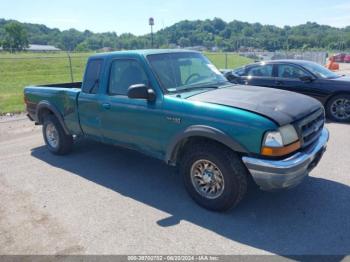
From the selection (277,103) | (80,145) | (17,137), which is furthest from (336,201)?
(17,137)

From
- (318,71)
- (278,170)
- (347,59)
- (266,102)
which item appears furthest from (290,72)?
(347,59)

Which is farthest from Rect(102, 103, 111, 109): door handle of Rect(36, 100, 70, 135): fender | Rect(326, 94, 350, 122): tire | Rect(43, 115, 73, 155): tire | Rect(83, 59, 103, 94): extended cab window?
Rect(326, 94, 350, 122): tire

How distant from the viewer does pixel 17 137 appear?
771cm

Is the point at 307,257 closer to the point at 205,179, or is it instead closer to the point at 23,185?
the point at 205,179

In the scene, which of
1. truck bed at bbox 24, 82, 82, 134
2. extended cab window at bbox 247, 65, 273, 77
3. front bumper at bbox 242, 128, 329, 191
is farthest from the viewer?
extended cab window at bbox 247, 65, 273, 77

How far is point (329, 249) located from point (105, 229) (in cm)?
233

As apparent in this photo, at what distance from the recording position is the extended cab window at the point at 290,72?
8817mm

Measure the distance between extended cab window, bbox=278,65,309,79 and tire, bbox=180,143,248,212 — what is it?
237 inches

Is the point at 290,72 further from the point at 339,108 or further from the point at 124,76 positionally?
the point at 124,76

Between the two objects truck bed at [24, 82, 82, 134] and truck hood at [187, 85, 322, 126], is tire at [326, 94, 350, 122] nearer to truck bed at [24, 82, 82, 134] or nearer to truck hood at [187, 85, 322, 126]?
truck hood at [187, 85, 322, 126]

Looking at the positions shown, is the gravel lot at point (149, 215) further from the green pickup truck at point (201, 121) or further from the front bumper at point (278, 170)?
the front bumper at point (278, 170)

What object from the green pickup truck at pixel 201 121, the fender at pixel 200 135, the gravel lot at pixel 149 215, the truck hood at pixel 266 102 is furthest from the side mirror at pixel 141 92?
the gravel lot at pixel 149 215

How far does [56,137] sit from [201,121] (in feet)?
11.8

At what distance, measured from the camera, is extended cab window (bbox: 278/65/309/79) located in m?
8.82
